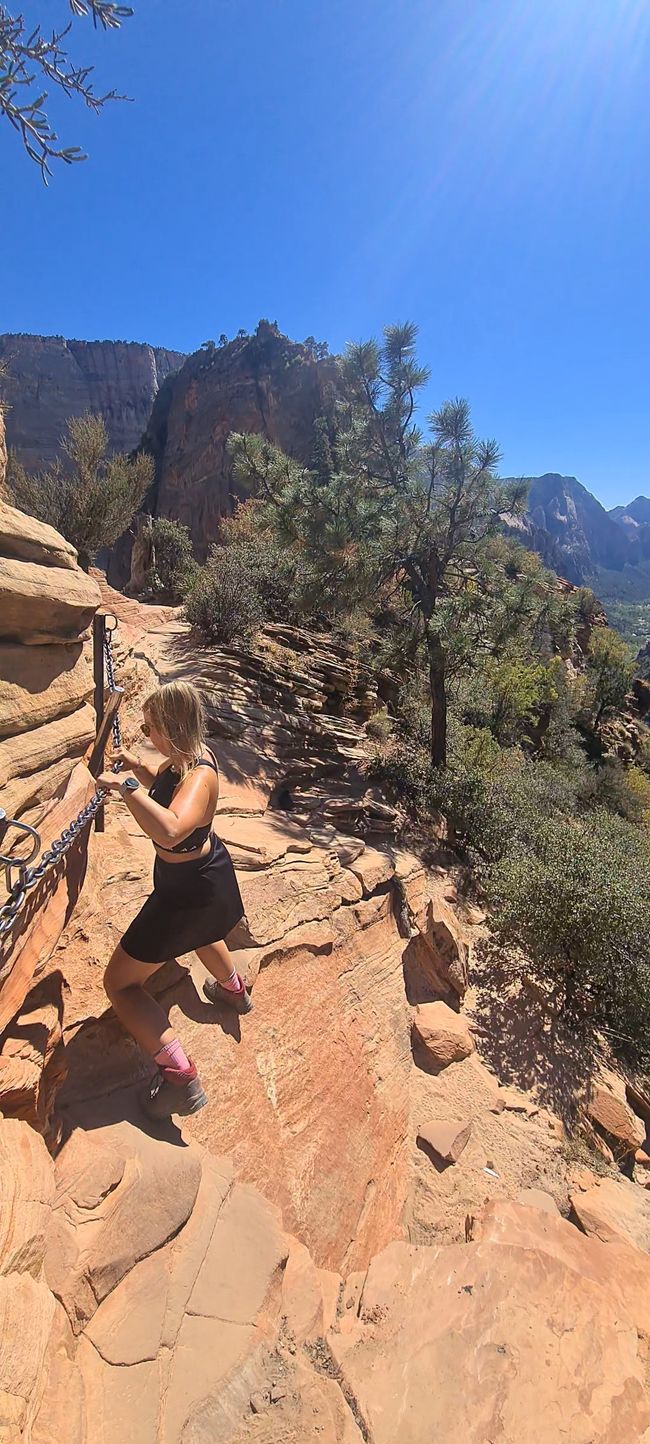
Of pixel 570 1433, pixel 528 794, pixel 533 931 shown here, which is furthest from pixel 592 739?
pixel 570 1433

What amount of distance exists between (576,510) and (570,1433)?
188 m

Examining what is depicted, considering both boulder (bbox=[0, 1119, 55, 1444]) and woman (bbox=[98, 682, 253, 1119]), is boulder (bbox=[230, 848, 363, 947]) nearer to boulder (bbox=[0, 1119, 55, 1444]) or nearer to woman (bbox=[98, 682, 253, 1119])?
woman (bbox=[98, 682, 253, 1119])

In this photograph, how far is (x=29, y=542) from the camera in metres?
2.48

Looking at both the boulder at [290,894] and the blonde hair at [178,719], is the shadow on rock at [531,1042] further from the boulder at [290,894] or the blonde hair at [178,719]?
the blonde hair at [178,719]

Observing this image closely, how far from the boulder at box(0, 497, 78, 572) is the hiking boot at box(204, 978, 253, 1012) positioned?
224cm

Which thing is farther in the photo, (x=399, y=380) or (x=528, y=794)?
(x=528, y=794)

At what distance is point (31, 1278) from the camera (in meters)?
1.60

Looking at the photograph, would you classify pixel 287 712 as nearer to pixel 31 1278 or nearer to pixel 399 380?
pixel 399 380

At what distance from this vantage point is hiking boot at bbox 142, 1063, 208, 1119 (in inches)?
92.6

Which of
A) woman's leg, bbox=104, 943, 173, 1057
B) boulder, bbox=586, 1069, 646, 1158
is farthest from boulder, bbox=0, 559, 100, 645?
boulder, bbox=586, 1069, 646, 1158

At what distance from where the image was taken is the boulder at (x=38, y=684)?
2271mm

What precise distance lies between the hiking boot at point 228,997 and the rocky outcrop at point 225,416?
35238 mm

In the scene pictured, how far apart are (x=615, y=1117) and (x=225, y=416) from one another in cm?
4398

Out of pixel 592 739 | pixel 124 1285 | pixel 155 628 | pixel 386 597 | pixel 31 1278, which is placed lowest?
pixel 592 739
